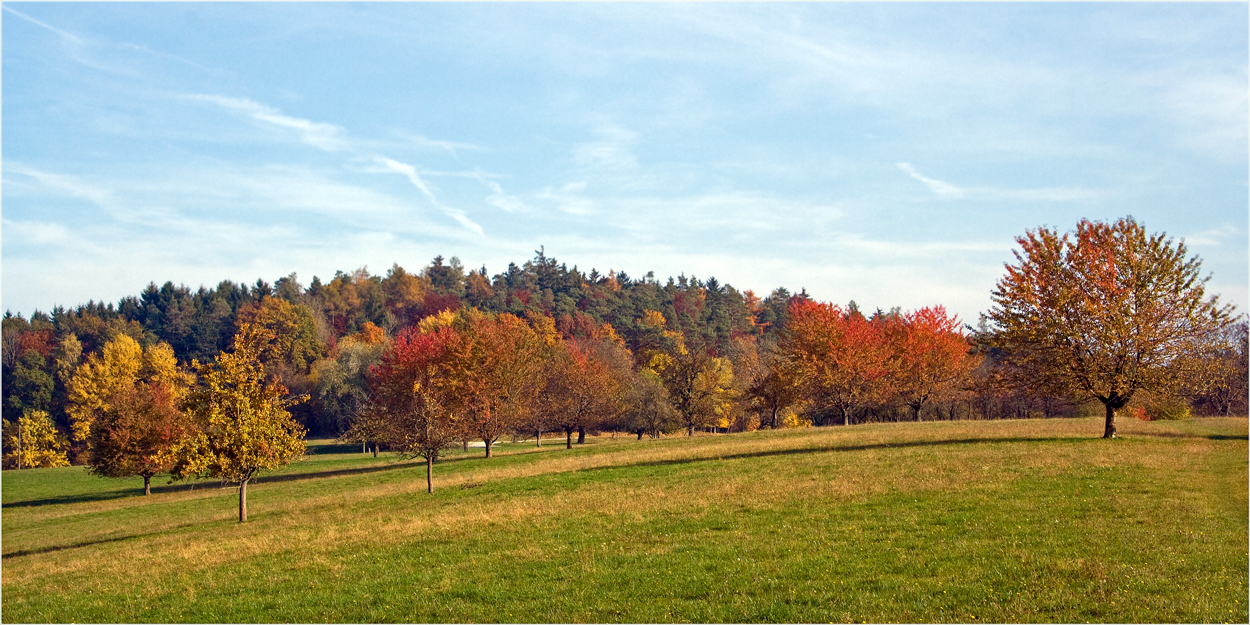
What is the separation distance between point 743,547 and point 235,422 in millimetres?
23667

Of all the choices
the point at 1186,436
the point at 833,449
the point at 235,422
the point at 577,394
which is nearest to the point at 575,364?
the point at 577,394

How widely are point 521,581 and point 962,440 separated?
1123 inches

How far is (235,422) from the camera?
1243 inches

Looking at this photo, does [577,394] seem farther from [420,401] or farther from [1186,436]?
[1186,436]

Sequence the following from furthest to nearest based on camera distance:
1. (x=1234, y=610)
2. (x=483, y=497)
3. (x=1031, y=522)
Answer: (x=483, y=497)
(x=1031, y=522)
(x=1234, y=610)

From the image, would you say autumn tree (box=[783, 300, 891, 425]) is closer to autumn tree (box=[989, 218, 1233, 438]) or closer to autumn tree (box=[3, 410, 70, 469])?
autumn tree (box=[989, 218, 1233, 438])

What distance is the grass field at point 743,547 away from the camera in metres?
13.8

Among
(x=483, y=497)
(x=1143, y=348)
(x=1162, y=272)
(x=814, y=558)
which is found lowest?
(x=483, y=497)

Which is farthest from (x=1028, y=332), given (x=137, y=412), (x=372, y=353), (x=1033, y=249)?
(x=372, y=353)

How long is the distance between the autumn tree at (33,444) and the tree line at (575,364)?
0.93 ft

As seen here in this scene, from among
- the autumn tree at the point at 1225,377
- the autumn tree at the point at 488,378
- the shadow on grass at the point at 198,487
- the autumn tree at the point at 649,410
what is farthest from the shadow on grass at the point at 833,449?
the autumn tree at the point at 649,410

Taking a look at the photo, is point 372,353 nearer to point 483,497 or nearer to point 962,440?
point 483,497

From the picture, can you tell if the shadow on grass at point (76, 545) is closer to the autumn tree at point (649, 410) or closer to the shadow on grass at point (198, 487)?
the shadow on grass at point (198, 487)

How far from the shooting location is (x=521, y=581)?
1675 centimetres
